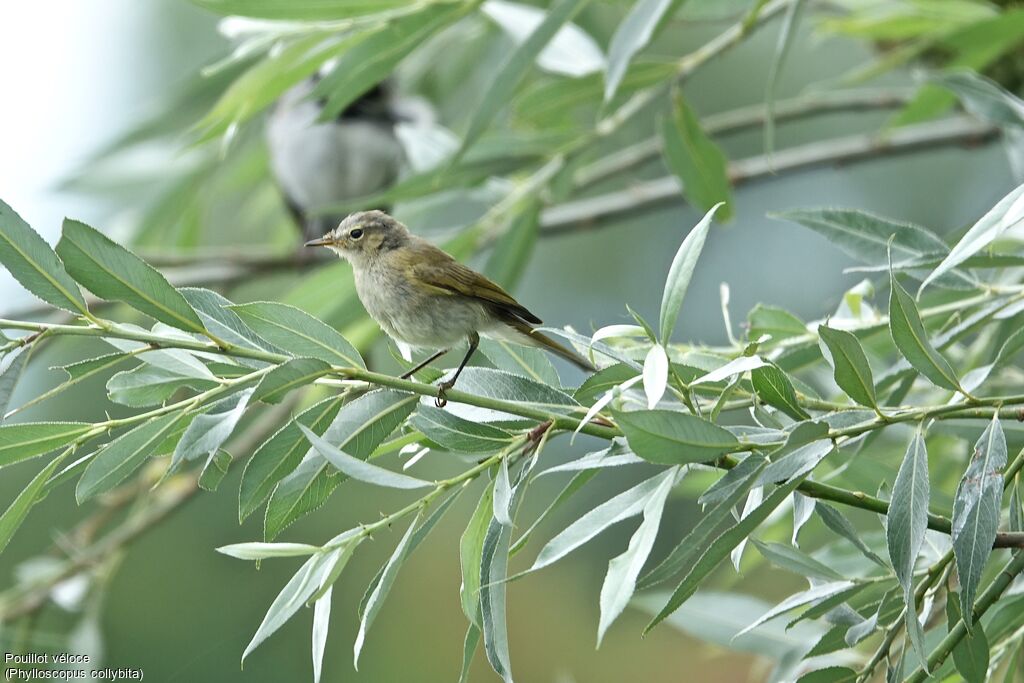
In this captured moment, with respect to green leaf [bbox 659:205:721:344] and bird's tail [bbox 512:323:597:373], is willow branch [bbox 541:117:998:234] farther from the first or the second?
green leaf [bbox 659:205:721:344]

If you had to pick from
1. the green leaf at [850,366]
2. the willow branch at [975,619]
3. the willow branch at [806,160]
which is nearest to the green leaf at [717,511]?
the green leaf at [850,366]

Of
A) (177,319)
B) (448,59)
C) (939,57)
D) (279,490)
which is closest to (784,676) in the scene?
(279,490)

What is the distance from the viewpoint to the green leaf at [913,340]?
41.9 inches

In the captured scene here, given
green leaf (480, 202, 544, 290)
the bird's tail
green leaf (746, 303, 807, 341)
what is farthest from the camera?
green leaf (480, 202, 544, 290)

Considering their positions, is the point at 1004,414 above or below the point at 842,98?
above

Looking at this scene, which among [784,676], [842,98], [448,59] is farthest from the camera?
[448,59]

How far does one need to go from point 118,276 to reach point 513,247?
123 cm

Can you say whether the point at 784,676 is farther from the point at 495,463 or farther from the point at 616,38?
the point at 616,38

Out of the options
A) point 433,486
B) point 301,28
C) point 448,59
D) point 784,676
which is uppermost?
point 301,28

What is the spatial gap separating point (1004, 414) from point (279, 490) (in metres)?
0.68

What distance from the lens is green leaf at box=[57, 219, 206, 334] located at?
105 cm

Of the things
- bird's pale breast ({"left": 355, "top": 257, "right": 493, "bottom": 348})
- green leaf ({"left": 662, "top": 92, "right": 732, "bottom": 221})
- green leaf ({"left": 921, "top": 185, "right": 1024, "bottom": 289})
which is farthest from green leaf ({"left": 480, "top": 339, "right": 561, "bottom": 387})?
green leaf ({"left": 662, "top": 92, "right": 732, "bottom": 221})

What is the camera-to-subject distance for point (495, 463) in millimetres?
1136

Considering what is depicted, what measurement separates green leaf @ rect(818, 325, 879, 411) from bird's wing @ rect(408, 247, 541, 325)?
0.76 metres
